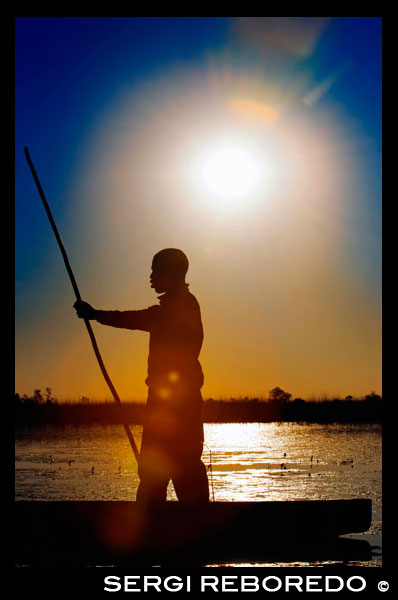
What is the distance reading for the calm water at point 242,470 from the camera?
34.9ft

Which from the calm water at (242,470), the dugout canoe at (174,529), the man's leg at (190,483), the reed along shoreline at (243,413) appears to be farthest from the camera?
the reed along shoreline at (243,413)

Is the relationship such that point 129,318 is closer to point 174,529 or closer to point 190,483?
point 190,483

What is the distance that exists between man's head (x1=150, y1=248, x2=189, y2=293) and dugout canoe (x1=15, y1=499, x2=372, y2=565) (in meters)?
1.46

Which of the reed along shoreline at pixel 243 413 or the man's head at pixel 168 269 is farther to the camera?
the reed along shoreline at pixel 243 413

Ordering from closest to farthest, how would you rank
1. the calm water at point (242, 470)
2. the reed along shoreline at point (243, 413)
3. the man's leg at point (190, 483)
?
the man's leg at point (190, 483), the calm water at point (242, 470), the reed along shoreline at point (243, 413)

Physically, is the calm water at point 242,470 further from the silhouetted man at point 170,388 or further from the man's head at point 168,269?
the man's head at point 168,269

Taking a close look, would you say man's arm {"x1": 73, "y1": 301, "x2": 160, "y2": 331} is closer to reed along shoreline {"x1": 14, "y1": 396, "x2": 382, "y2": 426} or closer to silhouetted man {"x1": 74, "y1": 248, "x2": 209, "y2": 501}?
silhouetted man {"x1": 74, "y1": 248, "x2": 209, "y2": 501}

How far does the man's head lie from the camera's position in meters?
5.66

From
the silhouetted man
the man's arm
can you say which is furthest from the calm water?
the man's arm

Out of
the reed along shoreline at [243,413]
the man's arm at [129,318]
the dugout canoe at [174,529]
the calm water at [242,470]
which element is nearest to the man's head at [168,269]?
the man's arm at [129,318]

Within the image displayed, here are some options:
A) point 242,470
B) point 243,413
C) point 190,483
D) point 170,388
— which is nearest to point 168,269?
point 170,388

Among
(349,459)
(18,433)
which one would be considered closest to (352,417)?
(18,433)

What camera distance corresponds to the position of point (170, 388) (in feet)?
18.4

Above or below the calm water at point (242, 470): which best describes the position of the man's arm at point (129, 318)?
above
